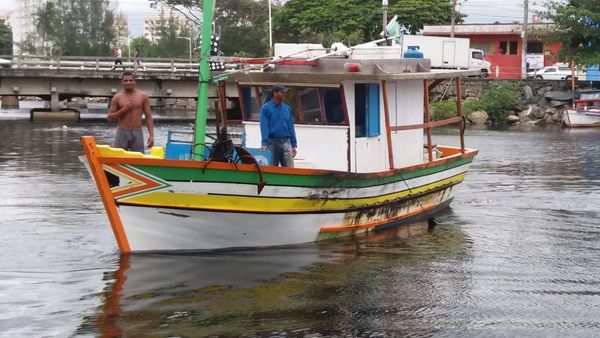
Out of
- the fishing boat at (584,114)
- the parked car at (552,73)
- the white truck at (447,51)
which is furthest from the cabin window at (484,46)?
the white truck at (447,51)

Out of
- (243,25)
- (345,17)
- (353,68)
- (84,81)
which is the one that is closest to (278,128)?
(353,68)

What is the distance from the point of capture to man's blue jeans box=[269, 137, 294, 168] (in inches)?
482

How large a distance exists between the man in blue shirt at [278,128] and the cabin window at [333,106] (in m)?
0.80

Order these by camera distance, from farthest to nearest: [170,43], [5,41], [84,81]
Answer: [5,41] → [170,43] → [84,81]

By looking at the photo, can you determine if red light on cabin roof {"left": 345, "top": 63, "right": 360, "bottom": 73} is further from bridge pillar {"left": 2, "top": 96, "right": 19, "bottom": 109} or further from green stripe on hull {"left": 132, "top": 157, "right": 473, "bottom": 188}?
bridge pillar {"left": 2, "top": 96, "right": 19, "bottom": 109}

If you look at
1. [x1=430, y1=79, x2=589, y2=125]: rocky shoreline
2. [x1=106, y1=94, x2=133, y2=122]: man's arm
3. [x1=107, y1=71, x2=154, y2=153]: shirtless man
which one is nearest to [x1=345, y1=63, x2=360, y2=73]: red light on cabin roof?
[x1=107, y1=71, x2=154, y2=153]: shirtless man

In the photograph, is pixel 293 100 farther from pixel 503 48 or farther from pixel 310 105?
pixel 503 48

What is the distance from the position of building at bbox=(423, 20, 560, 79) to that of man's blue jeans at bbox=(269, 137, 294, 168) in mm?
49538

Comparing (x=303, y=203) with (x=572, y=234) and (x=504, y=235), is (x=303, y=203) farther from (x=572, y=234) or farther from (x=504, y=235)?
(x=572, y=234)

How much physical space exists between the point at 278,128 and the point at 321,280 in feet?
8.15

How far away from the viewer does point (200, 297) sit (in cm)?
959

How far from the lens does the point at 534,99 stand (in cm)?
4944

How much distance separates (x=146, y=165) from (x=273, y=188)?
1.58 meters

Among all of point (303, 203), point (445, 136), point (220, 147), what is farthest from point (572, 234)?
point (445, 136)
